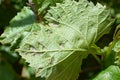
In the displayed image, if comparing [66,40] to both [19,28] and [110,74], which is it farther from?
[19,28]

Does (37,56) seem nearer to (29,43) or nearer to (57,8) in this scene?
(29,43)

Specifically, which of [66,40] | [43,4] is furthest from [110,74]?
[43,4]

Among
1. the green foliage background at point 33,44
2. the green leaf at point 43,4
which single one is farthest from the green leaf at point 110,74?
the green leaf at point 43,4

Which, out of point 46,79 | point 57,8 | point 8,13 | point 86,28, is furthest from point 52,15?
point 8,13

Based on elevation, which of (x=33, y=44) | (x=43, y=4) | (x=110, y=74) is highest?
(x=43, y=4)

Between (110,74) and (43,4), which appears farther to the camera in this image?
(43,4)

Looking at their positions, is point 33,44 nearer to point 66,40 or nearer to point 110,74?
point 66,40

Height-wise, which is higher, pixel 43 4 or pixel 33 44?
pixel 43 4

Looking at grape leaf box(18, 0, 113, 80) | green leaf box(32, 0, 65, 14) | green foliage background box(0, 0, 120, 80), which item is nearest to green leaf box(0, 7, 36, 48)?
green foliage background box(0, 0, 120, 80)

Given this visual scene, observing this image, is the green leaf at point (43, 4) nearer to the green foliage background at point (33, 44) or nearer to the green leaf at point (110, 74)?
the green foliage background at point (33, 44)
